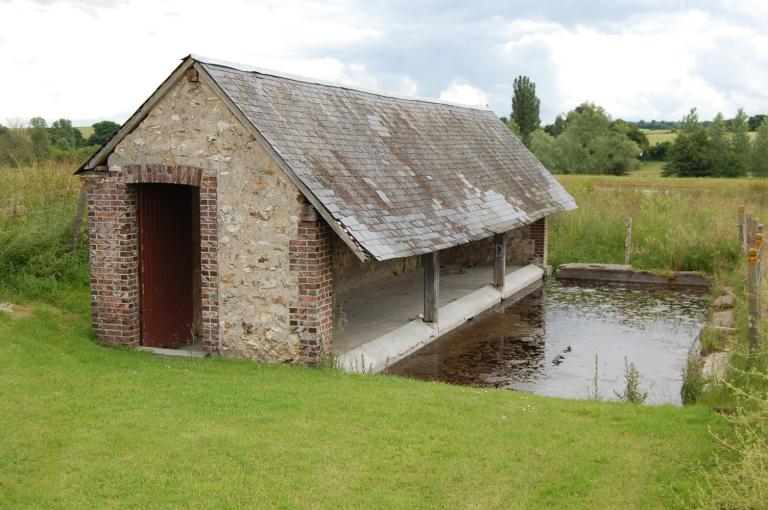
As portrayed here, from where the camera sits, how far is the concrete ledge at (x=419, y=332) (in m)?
11.2

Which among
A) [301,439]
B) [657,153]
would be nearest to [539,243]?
[301,439]

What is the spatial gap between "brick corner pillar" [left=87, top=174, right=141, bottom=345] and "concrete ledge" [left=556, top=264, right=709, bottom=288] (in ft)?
42.2

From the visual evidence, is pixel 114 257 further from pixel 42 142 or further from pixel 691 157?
pixel 691 157

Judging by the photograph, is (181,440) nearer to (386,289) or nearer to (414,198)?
(414,198)

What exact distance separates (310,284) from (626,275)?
12.6 metres

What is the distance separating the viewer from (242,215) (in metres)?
10.3

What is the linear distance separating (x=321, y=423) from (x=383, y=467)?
120 centimetres

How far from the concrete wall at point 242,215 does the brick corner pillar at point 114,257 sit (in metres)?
0.98

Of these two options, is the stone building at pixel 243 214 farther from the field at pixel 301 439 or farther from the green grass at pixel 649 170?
the green grass at pixel 649 170

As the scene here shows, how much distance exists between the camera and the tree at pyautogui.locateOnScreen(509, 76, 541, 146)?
80.4 meters

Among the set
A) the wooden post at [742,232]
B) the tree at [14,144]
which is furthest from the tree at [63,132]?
the wooden post at [742,232]

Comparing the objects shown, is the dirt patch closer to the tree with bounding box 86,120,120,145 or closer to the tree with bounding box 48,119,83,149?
the tree with bounding box 48,119,83,149

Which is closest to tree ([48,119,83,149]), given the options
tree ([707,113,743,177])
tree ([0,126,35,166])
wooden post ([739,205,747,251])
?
tree ([0,126,35,166])

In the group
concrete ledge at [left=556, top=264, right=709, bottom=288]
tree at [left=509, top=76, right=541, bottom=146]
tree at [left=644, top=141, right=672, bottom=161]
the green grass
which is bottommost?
concrete ledge at [left=556, top=264, right=709, bottom=288]
